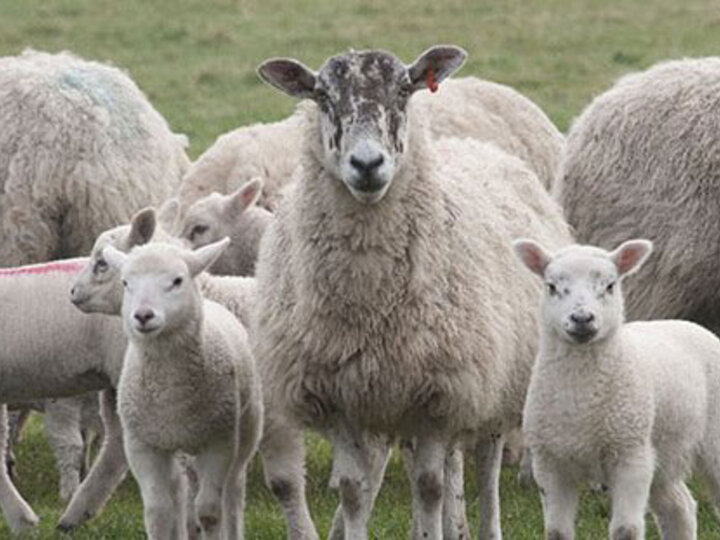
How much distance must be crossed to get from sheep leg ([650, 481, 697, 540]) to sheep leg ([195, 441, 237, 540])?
4.73 ft

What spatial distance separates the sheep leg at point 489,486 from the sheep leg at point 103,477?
4.46 ft

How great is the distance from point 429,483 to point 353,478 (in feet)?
0.84

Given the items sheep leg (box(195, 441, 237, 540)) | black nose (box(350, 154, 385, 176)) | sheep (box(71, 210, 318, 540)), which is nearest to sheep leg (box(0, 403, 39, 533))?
sheep (box(71, 210, 318, 540))

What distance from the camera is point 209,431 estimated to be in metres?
7.56

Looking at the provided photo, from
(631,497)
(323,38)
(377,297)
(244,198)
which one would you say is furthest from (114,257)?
(323,38)

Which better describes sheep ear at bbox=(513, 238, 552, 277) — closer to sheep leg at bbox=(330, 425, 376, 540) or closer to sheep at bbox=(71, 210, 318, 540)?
sheep leg at bbox=(330, 425, 376, 540)

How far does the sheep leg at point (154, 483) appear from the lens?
24.7ft

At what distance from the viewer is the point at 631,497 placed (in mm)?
6875

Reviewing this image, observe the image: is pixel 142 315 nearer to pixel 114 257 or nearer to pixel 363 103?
pixel 114 257

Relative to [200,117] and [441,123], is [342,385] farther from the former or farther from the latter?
[200,117]

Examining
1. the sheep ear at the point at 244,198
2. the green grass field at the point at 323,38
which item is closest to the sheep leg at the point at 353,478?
the sheep ear at the point at 244,198

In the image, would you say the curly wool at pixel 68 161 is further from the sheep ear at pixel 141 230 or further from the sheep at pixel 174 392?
the sheep at pixel 174 392

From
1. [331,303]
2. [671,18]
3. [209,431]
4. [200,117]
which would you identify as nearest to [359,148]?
[331,303]

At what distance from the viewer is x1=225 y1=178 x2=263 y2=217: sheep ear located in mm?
9703
